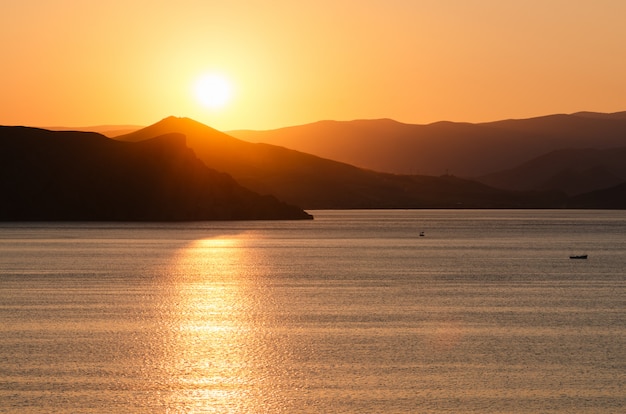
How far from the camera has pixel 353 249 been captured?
142 metres

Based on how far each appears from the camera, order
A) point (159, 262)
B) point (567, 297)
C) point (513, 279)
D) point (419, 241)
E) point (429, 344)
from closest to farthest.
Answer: point (429, 344), point (567, 297), point (513, 279), point (159, 262), point (419, 241)

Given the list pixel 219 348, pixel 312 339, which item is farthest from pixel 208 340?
pixel 312 339

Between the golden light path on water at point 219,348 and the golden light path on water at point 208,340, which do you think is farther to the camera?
the golden light path on water at point 208,340

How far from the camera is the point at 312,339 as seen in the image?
4856 cm

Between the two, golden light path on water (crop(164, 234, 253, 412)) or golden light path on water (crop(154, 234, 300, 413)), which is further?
golden light path on water (crop(164, 234, 253, 412))

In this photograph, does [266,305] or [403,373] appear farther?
[266,305]

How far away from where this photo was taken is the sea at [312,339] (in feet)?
114

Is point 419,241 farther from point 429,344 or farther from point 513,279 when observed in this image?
point 429,344

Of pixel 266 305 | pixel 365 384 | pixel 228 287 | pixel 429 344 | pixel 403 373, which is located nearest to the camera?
pixel 365 384

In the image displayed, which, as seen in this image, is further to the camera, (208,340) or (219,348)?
(208,340)

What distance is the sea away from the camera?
114 feet

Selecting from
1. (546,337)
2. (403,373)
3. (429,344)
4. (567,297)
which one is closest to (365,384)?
(403,373)

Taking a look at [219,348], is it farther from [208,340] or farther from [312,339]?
[312,339]

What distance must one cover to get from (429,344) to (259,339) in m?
8.44
